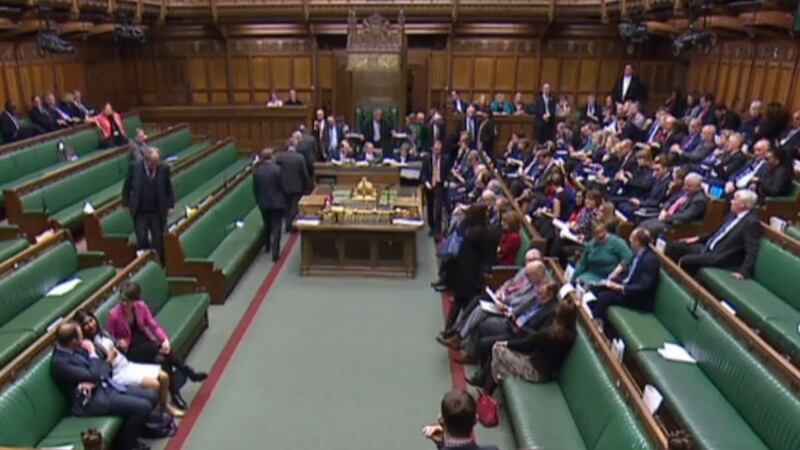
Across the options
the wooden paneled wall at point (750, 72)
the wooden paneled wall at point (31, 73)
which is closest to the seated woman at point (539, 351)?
the wooden paneled wall at point (750, 72)

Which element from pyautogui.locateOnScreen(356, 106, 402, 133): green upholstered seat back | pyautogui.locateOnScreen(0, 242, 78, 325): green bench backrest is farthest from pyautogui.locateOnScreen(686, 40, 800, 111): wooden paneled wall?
pyautogui.locateOnScreen(0, 242, 78, 325): green bench backrest

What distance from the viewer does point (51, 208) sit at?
24.7ft

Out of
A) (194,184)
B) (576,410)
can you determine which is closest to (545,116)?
(194,184)

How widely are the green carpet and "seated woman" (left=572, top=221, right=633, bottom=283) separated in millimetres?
1469

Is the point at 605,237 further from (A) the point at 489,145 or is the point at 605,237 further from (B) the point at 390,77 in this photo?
(B) the point at 390,77

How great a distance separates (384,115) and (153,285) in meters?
7.82

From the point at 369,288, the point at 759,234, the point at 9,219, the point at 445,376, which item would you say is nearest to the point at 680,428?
the point at 445,376

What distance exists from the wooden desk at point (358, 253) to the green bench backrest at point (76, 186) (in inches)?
117

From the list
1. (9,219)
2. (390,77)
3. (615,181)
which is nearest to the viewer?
(9,219)

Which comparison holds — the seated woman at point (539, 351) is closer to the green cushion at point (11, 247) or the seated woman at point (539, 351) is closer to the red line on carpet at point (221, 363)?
the red line on carpet at point (221, 363)

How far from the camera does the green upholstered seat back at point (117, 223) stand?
7.02 metres

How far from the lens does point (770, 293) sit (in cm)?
508

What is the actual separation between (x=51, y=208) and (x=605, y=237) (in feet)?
20.3

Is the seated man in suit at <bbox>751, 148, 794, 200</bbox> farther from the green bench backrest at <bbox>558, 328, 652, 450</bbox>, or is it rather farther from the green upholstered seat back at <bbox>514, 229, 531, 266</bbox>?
the green bench backrest at <bbox>558, 328, 652, 450</bbox>
